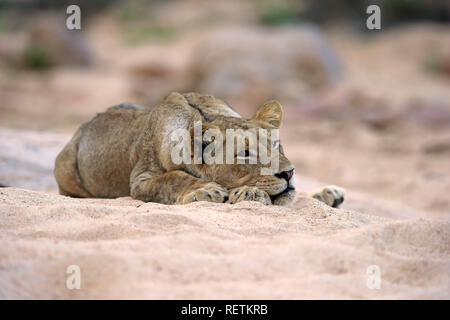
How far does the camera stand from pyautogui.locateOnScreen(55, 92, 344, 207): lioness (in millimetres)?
4754

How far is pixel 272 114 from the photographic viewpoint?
5.27 meters

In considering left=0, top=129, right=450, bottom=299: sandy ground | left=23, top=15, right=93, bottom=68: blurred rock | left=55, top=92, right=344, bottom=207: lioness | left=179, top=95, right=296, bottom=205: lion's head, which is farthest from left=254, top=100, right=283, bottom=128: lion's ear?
left=23, top=15, right=93, bottom=68: blurred rock

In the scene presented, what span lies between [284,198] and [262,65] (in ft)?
35.9

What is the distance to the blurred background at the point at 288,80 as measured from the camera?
9.39 m

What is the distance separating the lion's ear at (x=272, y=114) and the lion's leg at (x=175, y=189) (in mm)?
764

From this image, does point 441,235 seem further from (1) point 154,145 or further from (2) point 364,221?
(1) point 154,145

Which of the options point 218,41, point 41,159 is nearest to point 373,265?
point 41,159

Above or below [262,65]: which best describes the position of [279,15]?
above

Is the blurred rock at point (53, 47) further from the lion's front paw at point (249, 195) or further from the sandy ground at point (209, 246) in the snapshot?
the lion's front paw at point (249, 195)

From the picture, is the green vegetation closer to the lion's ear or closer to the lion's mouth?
the lion's ear

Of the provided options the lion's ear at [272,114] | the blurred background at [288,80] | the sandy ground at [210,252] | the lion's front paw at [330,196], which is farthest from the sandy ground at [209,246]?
the blurred background at [288,80]

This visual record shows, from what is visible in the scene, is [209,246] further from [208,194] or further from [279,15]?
[279,15]

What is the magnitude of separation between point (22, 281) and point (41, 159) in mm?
4768

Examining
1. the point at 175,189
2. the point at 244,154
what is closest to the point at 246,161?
the point at 244,154
